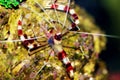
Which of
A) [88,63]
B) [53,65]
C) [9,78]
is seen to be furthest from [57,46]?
[9,78]

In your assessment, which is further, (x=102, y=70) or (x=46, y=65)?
(x=102, y=70)

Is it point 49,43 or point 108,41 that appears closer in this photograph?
point 49,43

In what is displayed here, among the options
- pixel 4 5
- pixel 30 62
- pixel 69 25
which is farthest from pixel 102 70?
pixel 4 5

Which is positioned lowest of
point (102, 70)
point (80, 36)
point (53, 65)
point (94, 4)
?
point (102, 70)

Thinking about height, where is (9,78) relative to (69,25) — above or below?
below

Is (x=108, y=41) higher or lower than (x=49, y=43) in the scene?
lower

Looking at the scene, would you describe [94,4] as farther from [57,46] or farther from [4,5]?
[4,5]

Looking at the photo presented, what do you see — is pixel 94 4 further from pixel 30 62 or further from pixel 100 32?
pixel 30 62
